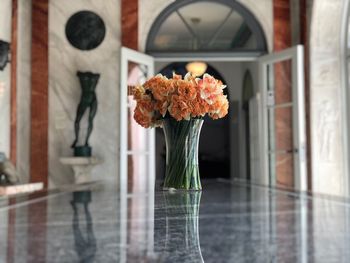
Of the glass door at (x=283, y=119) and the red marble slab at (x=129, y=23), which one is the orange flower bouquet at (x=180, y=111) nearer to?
the glass door at (x=283, y=119)

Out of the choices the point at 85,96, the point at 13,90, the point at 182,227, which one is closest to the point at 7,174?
the point at 13,90

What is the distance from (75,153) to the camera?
6.39 metres

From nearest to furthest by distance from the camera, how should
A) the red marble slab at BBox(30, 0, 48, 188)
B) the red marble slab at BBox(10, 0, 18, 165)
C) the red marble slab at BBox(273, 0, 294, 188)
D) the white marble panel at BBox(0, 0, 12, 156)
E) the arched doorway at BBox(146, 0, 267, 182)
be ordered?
the white marble panel at BBox(0, 0, 12, 156) < the red marble slab at BBox(10, 0, 18, 165) < the red marble slab at BBox(273, 0, 294, 188) < the red marble slab at BBox(30, 0, 48, 188) < the arched doorway at BBox(146, 0, 267, 182)

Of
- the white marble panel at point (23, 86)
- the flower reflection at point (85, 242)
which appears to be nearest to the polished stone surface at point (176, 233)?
the flower reflection at point (85, 242)

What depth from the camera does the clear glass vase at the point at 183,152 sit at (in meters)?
1.62

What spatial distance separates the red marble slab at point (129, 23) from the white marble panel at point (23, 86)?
119 centimetres

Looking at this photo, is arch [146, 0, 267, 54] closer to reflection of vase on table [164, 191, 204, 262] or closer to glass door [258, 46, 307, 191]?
glass door [258, 46, 307, 191]

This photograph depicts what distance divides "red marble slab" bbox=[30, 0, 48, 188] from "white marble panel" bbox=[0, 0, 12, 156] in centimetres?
63

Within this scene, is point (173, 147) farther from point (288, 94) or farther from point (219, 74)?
point (219, 74)

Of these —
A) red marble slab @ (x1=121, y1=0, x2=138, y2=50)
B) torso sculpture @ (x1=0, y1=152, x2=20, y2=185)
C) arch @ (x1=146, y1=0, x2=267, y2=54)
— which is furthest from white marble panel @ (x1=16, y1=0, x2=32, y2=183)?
arch @ (x1=146, y1=0, x2=267, y2=54)

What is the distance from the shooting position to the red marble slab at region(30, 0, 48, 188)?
6633mm

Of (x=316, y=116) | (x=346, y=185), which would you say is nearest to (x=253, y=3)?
(x=316, y=116)

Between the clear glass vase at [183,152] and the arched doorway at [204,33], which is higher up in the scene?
the arched doorway at [204,33]

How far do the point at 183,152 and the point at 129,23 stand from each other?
5403 mm
